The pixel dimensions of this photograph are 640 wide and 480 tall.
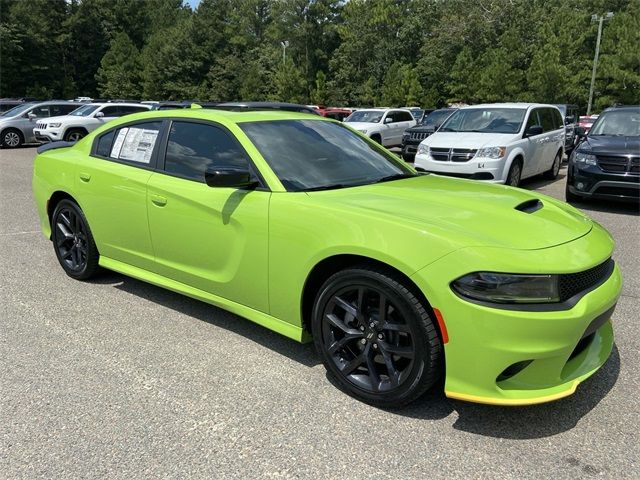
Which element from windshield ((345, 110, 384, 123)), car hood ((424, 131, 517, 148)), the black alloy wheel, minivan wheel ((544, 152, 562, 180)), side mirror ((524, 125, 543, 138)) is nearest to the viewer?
the black alloy wheel

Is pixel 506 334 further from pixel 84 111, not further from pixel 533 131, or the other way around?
pixel 84 111

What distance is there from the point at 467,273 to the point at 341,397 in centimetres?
106

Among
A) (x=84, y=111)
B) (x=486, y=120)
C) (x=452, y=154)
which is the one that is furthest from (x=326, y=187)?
(x=84, y=111)

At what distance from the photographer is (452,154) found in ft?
31.6

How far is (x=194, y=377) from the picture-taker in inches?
129

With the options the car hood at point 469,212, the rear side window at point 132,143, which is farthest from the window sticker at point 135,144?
the car hood at point 469,212

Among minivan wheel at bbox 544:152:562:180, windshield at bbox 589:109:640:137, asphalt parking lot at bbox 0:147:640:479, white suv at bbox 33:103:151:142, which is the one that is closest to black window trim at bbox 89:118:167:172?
asphalt parking lot at bbox 0:147:640:479

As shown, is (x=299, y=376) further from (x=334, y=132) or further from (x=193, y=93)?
(x=193, y=93)

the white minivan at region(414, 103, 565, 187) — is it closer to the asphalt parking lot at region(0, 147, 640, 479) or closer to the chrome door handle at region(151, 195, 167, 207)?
the asphalt parking lot at region(0, 147, 640, 479)

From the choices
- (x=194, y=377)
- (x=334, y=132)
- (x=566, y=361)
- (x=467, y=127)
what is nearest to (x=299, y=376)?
(x=194, y=377)

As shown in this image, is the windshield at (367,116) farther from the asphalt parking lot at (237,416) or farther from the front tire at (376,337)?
the front tire at (376,337)

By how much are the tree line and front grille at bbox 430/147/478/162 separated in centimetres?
3421

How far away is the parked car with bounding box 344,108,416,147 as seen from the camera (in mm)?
18156

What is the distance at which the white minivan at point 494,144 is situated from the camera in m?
9.47
